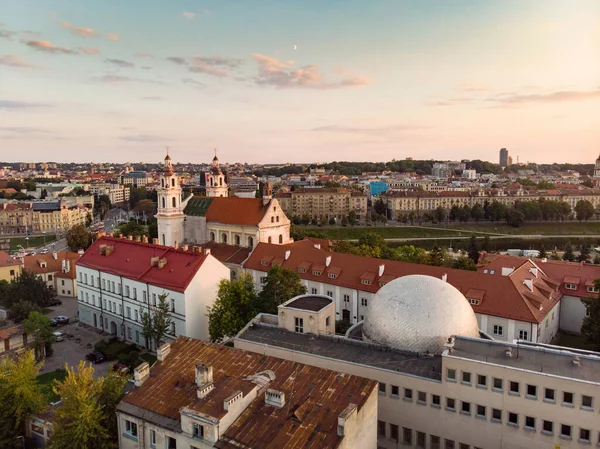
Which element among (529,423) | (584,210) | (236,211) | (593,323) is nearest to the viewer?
(529,423)

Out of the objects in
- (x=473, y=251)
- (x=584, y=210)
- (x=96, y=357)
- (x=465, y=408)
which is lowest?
(x=96, y=357)

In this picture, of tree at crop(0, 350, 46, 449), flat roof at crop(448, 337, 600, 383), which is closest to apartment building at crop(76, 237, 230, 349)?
tree at crop(0, 350, 46, 449)

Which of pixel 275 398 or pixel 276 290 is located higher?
pixel 276 290

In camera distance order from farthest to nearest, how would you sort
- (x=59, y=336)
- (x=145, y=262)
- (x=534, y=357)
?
(x=145, y=262) < (x=59, y=336) < (x=534, y=357)

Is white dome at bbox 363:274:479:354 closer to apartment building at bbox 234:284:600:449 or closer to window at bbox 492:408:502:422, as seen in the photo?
apartment building at bbox 234:284:600:449

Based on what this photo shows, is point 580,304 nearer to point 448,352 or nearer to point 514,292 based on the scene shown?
point 514,292

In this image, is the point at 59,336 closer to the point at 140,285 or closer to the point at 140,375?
the point at 140,285

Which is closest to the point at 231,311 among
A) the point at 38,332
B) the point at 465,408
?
the point at 38,332
